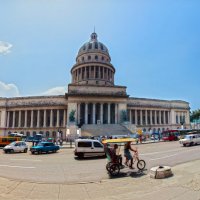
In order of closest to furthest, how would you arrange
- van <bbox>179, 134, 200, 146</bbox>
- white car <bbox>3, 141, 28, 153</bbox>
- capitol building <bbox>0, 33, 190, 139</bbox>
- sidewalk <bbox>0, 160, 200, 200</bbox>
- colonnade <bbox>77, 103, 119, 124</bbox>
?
sidewalk <bbox>0, 160, 200, 200</bbox>
white car <bbox>3, 141, 28, 153</bbox>
van <bbox>179, 134, 200, 146</bbox>
capitol building <bbox>0, 33, 190, 139</bbox>
colonnade <bbox>77, 103, 119, 124</bbox>

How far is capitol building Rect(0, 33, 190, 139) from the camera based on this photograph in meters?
67.8

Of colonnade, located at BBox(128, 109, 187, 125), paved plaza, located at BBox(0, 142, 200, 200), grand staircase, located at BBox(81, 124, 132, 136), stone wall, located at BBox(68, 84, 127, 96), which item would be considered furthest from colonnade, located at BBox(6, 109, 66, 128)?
paved plaza, located at BBox(0, 142, 200, 200)

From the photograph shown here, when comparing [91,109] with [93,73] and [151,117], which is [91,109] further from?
[151,117]

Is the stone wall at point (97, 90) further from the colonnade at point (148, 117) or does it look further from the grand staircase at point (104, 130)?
the colonnade at point (148, 117)

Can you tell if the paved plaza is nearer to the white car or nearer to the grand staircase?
the white car

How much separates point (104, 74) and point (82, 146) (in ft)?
225

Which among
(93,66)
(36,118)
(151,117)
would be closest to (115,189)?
(36,118)

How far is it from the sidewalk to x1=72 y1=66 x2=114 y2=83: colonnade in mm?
76227

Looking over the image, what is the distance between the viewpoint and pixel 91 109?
233 feet

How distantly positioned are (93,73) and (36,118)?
29138 millimetres

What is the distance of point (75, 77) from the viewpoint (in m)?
90.6

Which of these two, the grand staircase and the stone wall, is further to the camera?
the stone wall

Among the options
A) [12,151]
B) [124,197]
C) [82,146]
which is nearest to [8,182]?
[124,197]

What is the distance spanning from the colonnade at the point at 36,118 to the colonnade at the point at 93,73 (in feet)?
61.9
